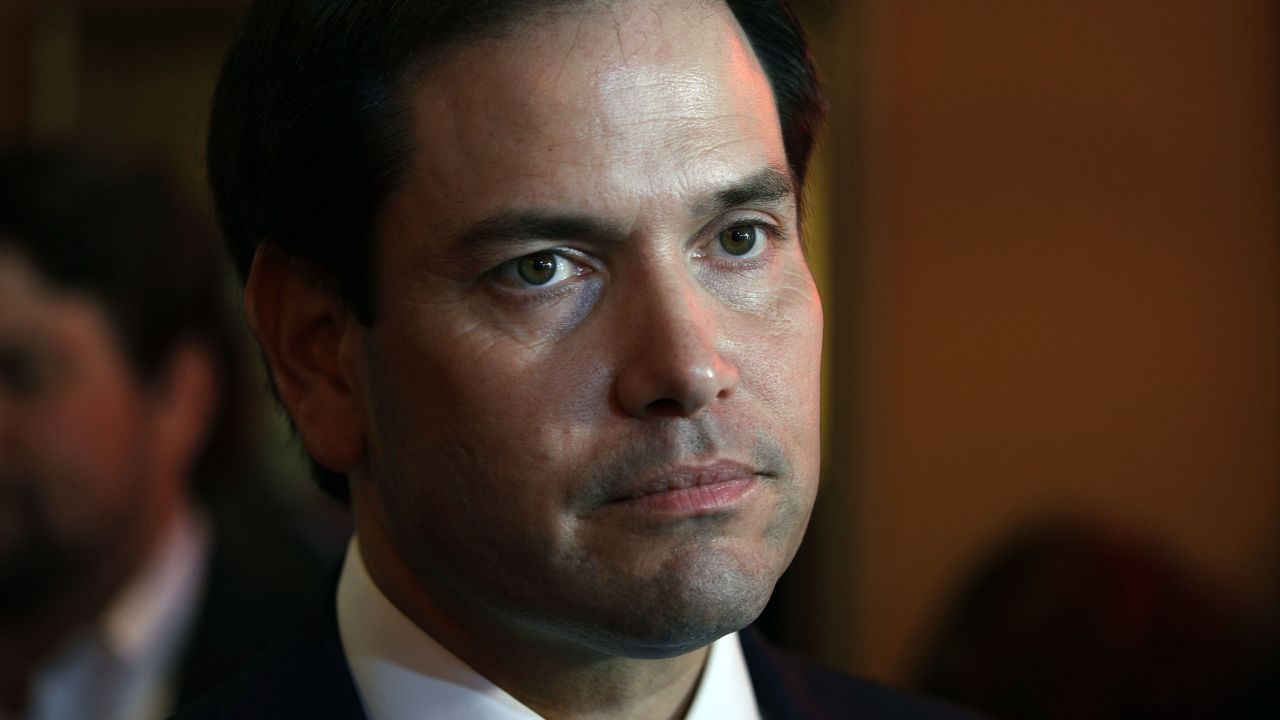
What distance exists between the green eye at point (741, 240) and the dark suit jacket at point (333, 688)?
0.49m

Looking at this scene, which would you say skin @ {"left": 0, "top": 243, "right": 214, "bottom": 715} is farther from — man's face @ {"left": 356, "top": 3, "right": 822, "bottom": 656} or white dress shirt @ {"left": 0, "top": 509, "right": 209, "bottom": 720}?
man's face @ {"left": 356, "top": 3, "right": 822, "bottom": 656}

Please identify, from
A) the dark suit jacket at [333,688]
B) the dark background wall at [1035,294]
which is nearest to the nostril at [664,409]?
the dark suit jacket at [333,688]

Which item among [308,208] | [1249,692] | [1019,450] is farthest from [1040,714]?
[308,208]

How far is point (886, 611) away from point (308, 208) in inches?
107

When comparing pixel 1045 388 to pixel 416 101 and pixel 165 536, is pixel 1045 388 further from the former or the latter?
A: pixel 416 101

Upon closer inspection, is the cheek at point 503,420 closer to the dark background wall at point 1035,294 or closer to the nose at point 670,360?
the nose at point 670,360

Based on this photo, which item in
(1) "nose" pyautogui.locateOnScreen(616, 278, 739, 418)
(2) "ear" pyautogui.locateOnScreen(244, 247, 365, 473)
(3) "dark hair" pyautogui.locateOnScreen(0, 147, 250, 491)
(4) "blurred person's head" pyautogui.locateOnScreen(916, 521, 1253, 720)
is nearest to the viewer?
(1) "nose" pyautogui.locateOnScreen(616, 278, 739, 418)

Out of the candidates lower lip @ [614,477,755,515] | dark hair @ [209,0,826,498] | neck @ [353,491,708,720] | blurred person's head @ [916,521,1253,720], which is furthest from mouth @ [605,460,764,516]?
blurred person's head @ [916,521,1253,720]

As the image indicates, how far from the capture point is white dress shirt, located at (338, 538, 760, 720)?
154 centimetres

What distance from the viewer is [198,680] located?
9.30 feet

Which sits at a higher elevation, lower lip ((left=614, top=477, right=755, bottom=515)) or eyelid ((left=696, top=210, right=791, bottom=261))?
eyelid ((left=696, top=210, right=791, bottom=261))

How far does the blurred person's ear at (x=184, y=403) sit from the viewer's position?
121 inches

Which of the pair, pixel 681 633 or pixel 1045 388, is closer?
pixel 681 633

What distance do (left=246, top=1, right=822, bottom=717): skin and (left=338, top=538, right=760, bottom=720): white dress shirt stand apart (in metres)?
0.04
